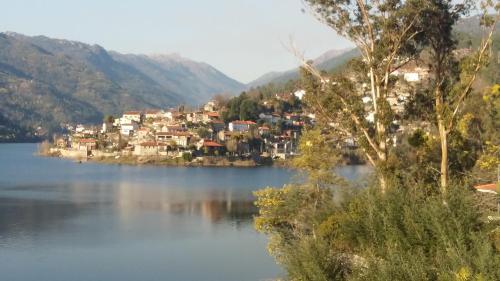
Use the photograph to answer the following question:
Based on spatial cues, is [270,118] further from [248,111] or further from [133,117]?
[133,117]

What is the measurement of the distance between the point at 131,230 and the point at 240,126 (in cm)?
5241

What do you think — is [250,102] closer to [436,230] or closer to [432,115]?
[432,115]

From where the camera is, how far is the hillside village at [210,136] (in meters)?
71.4

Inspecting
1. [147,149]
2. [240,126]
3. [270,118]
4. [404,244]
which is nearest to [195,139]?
[147,149]

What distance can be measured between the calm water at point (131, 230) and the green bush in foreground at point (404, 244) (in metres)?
8.60

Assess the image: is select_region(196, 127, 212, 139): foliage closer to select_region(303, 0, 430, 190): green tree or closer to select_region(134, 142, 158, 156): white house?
select_region(134, 142, 158, 156): white house

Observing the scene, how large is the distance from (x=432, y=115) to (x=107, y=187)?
34879 mm

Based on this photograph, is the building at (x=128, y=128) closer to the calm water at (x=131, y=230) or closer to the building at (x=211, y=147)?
the building at (x=211, y=147)

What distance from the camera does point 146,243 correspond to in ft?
77.5

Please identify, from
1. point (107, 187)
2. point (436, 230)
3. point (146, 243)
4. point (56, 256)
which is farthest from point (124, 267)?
point (107, 187)

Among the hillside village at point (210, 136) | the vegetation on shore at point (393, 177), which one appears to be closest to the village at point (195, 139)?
the hillside village at point (210, 136)

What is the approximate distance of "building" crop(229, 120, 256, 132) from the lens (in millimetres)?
77869

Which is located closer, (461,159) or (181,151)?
(461,159)

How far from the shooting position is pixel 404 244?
859 cm
